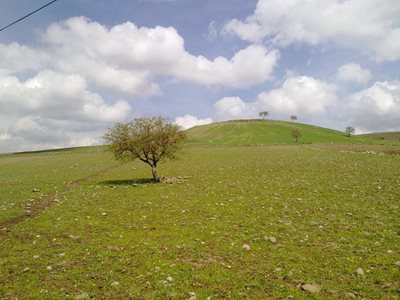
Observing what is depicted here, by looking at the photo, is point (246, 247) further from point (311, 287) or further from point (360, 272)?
point (360, 272)

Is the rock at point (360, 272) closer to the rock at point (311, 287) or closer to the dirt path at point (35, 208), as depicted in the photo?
the rock at point (311, 287)

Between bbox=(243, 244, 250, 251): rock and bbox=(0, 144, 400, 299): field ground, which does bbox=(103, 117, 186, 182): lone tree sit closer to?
bbox=(0, 144, 400, 299): field ground

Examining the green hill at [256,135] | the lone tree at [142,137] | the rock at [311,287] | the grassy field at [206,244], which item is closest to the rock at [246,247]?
the grassy field at [206,244]

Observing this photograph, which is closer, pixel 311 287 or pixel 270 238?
pixel 311 287

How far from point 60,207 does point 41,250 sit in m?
9.00

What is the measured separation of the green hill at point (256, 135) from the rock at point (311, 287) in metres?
127

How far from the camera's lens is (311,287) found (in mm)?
10992

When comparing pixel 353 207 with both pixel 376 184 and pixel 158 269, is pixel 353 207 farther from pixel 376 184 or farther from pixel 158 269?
pixel 158 269

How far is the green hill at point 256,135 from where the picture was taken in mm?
145000

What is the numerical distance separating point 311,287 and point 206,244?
5.29 m

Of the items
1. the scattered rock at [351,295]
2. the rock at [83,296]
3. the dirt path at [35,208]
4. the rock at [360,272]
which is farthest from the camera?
the dirt path at [35,208]

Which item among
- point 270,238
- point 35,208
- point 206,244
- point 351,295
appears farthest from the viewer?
point 35,208

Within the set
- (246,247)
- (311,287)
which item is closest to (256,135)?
(246,247)

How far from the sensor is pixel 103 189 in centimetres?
3136
